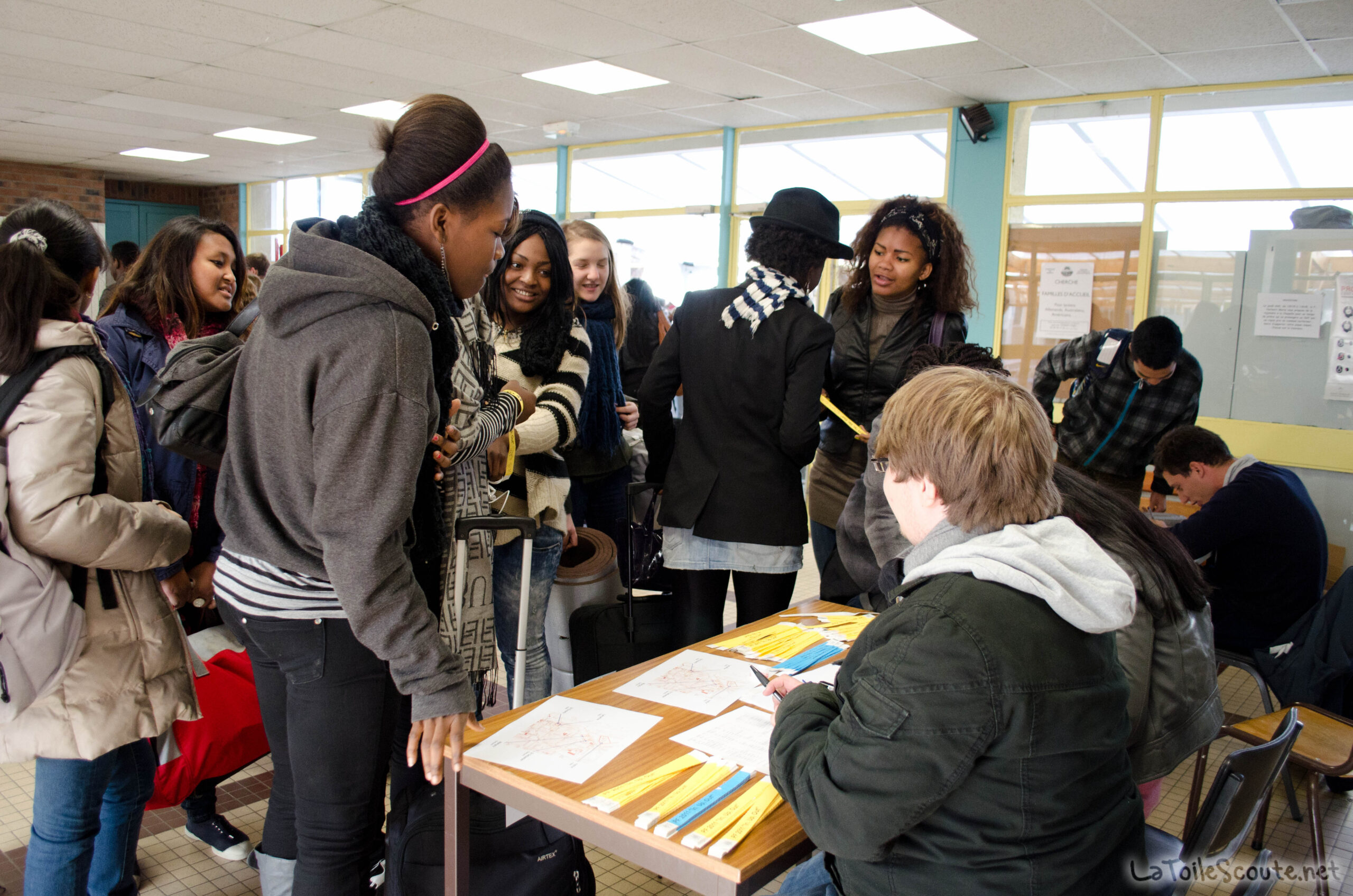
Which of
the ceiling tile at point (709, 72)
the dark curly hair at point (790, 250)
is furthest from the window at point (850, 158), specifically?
the dark curly hair at point (790, 250)

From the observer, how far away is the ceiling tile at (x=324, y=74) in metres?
5.79

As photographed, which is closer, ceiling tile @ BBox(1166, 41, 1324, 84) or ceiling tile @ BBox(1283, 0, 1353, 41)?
ceiling tile @ BBox(1283, 0, 1353, 41)

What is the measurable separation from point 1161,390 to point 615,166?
19.0 feet

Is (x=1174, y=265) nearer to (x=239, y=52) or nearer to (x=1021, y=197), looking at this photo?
(x=1021, y=197)

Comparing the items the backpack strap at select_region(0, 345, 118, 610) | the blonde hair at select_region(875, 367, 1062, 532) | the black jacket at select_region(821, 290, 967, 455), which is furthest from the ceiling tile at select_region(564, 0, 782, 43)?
the blonde hair at select_region(875, 367, 1062, 532)

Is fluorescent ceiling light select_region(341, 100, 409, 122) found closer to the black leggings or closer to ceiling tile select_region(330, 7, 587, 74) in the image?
ceiling tile select_region(330, 7, 587, 74)

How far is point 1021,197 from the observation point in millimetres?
6113

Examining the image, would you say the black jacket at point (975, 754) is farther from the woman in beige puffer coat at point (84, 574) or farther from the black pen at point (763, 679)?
the woman in beige puffer coat at point (84, 574)

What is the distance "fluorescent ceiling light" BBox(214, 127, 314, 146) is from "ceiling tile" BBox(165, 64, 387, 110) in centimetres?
138

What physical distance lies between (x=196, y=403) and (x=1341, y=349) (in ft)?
19.0

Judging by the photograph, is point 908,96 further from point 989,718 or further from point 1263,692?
point 989,718

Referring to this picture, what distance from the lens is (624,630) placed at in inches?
101

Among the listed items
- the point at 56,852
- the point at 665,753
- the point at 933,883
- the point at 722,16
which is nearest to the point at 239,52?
the point at 722,16

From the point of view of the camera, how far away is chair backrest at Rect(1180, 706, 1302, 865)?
1.28m
